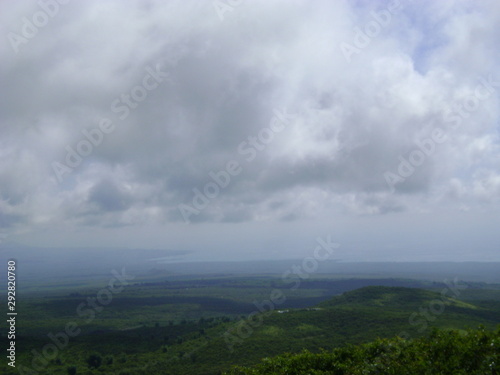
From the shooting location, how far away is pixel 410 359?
16688 mm

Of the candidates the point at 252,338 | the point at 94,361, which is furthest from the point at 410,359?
the point at 94,361

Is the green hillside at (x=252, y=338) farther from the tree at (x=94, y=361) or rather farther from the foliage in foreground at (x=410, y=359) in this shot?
the foliage in foreground at (x=410, y=359)

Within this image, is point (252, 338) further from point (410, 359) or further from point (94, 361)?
point (410, 359)

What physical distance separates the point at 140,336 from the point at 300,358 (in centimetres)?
8777

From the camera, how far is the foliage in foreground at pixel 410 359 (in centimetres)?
1478

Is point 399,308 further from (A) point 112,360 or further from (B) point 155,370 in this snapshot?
(A) point 112,360

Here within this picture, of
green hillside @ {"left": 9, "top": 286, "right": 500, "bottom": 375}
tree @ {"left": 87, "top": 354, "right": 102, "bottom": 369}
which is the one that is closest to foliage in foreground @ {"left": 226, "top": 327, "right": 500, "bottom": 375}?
green hillside @ {"left": 9, "top": 286, "right": 500, "bottom": 375}

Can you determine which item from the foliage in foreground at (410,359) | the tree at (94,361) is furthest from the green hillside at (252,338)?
the foliage in foreground at (410,359)

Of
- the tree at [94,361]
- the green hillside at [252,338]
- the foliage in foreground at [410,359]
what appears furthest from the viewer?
the tree at [94,361]

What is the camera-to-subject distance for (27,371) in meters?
65.0

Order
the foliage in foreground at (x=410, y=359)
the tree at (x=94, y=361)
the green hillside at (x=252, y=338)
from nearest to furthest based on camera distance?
the foliage in foreground at (x=410, y=359), the green hillside at (x=252, y=338), the tree at (x=94, y=361)

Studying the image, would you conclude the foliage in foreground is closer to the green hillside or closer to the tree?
the green hillside

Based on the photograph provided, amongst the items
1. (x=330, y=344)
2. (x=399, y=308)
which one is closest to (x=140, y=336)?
(x=330, y=344)

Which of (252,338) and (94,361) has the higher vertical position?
(252,338)
